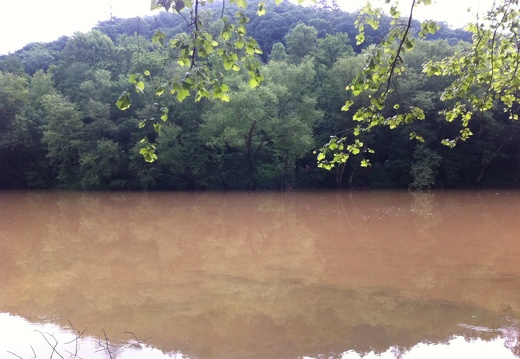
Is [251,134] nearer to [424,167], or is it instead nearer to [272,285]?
[424,167]

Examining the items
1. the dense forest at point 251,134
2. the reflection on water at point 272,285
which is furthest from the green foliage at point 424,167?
the reflection on water at point 272,285

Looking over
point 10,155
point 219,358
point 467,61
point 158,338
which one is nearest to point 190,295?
point 158,338

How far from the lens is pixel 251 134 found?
2717 cm

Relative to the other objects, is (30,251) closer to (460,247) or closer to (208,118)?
(460,247)

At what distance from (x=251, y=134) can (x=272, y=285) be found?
784 inches

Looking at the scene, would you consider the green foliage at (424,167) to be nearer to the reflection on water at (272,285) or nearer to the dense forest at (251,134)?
the dense forest at (251,134)

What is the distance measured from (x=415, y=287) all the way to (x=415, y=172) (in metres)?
20.6

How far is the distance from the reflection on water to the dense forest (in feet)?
36.7

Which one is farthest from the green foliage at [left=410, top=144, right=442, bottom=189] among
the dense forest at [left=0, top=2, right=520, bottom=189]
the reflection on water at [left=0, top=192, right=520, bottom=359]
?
the reflection on water at [left=0, top=192, right=520, bottom=359]

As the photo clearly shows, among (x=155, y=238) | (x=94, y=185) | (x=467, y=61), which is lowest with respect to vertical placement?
(x=94, y=185)

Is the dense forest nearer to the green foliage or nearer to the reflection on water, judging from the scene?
the green foliage

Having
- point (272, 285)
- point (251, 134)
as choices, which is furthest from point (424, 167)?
point (272, 285)

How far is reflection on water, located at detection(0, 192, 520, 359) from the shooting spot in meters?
5.42

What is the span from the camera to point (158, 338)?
5.55m
